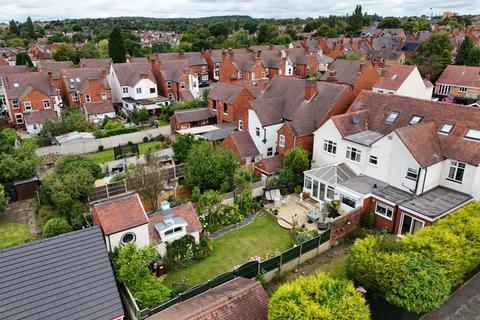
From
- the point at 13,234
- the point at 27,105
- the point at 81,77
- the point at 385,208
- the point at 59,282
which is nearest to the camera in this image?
the point at 59,282

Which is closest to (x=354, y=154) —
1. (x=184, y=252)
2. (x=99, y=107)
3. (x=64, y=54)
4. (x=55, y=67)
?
(x=184, y=252)

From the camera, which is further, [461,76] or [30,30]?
[30,30]

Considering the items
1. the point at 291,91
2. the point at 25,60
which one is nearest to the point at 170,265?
the point at 291,91

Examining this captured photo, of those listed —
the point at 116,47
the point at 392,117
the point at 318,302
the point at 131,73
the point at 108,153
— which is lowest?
the point at 108,153

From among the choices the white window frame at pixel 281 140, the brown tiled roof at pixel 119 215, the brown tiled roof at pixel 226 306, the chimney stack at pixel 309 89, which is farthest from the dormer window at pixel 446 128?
the brown tiled roof at pixel 119 215

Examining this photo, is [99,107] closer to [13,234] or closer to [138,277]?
[13,234]

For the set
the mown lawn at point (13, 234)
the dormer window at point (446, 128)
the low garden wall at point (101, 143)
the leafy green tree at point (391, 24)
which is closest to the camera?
the mown lawn at point (13, 234)

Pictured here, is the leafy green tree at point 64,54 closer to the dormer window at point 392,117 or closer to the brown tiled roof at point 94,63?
the brown tiled roof at point 94,63
